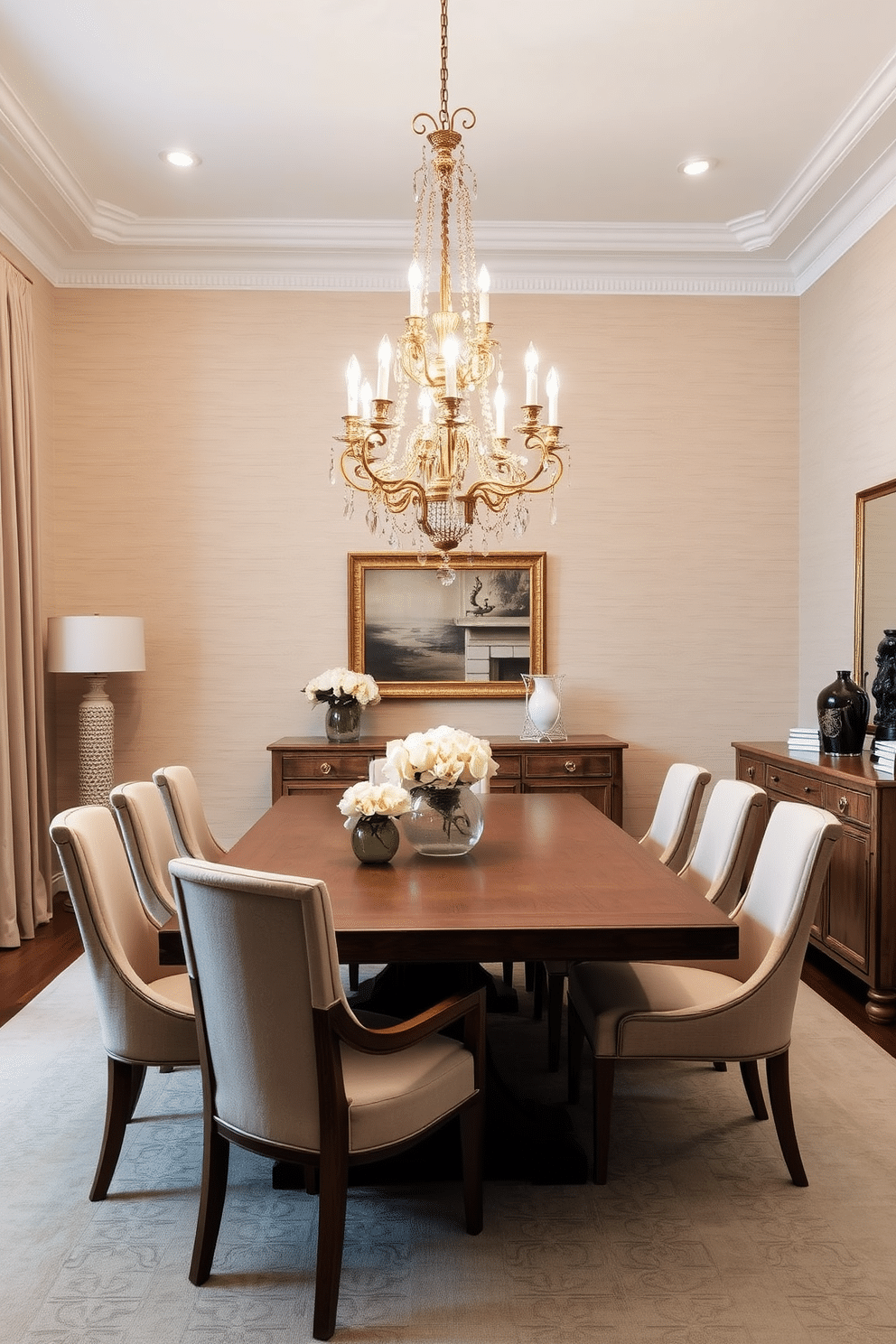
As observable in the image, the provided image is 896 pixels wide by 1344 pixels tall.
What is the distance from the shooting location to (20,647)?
4723 mm

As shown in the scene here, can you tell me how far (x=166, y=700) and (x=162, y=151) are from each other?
103 inches

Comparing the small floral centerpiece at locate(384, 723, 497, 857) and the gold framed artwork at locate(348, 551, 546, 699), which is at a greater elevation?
the gold framed artwork at locate(348, 551, 546, 699)

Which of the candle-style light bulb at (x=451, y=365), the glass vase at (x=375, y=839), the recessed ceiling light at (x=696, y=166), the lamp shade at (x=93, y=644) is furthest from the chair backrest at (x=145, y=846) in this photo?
the recessed ceiling light at (x=696, y=166)

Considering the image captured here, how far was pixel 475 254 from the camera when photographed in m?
5.32

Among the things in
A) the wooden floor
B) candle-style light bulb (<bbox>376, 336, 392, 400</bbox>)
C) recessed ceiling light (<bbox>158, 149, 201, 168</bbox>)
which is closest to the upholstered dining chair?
the wooden floor

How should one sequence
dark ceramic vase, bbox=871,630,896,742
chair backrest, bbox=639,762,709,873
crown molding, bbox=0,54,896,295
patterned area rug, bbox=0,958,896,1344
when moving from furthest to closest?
crown molding, bbox=0,54,896,295 → dark ceramic vase, bbox=871,630,896,742 → chair backrest, bbox=639,762,709,873 → patterned area rug, bbox=0,958,896,1344

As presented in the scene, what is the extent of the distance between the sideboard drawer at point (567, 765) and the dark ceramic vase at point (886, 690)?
4.22 ft

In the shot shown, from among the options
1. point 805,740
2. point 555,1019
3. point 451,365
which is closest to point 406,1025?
point 555,1019

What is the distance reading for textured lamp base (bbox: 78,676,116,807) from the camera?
5.02m

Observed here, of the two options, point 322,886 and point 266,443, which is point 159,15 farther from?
point 322,886

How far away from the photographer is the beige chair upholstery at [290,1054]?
185cm

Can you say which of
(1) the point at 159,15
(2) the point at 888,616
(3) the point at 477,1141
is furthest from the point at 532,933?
(1) the point at 159,15

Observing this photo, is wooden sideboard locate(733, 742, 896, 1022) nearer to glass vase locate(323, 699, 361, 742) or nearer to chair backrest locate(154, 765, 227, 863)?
glass vase locate(323, 699, 361, 742)

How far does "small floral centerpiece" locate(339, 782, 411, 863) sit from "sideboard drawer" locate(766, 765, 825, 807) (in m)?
2.08
